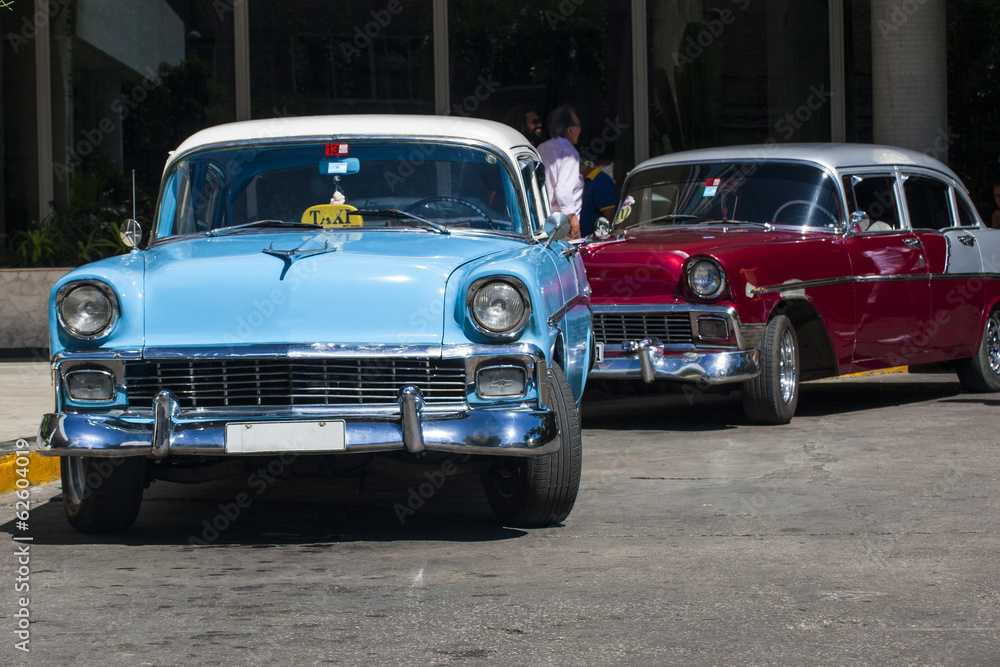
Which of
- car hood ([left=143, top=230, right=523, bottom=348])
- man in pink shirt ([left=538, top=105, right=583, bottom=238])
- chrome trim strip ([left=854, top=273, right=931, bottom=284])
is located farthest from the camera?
man in pink shirt ([left=538, top=105, right=583, bottom=238])

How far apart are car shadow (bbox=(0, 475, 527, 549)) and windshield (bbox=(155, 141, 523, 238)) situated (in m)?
→ 1.21

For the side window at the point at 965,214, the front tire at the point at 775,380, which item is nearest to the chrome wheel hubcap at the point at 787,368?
the front tire at the point at 775,380

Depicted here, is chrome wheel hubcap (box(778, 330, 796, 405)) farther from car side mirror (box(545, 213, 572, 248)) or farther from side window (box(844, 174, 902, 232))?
car side mirror (box(545, 213, 572, 248))

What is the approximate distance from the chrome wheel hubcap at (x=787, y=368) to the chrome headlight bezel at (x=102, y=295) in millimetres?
4643

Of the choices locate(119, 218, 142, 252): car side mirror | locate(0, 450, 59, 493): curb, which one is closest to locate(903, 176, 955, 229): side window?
locate(119, 218, 142, 252): car side mirror

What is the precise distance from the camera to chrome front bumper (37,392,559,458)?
16.9 ft

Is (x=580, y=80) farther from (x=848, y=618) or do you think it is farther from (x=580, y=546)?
(x=848, y=618)

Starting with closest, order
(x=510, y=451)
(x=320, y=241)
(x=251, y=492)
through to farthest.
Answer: (x=510, y=451)
(x=320, y=241)
(x=251, y=492)

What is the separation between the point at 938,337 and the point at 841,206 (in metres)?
1.25

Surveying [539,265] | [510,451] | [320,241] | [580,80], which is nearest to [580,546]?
[510,451]

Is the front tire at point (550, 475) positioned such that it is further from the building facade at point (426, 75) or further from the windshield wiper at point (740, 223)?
the building facade at point (426, 75)

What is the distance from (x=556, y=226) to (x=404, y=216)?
0.66 meters

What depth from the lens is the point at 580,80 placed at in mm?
16062

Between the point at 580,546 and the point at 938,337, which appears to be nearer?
the point at 580,546
